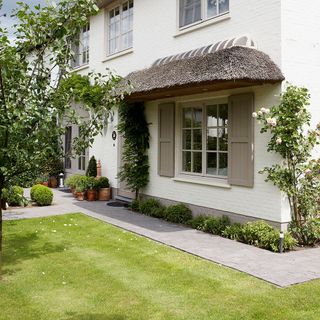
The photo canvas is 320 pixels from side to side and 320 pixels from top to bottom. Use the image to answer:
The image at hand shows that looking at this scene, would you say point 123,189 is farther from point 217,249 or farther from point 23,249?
point 217,249

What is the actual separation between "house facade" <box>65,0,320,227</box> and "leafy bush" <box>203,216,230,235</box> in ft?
0.66

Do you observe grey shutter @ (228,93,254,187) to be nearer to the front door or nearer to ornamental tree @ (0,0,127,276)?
ornamental tree @ (0,0,127,276)

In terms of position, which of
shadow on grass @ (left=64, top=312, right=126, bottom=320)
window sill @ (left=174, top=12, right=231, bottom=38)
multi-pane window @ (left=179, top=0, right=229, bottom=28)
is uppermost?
multi-pane window @ (left=179, top=0, right=229, bottom=28)

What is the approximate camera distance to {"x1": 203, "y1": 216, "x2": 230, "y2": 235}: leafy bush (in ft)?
28.7

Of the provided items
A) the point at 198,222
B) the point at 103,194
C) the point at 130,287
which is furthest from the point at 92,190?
the point at 130,287

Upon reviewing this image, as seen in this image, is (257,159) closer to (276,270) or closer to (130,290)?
(276,270)

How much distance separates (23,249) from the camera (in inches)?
297

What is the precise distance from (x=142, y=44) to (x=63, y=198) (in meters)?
5.83

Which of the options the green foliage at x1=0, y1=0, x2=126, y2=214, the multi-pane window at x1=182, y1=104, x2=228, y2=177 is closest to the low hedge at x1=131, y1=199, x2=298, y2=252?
the multi-pane window at x1=182, y1=104, x2=228, y2=177

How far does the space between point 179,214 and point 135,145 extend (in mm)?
2888

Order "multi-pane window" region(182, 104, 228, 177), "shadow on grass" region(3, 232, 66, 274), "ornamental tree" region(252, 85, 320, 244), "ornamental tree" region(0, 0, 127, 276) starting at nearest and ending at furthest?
1. "ornamental tree" region(0, 0, 127, 276)
2. "shadow on grass" region(3, 232, 66, 274)
3. "ornamental tree" region(252, 85, 320, 244)
4. "multi-pane window" region(182, 104, 228, 177)

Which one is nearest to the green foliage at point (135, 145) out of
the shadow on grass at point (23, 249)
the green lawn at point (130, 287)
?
the shadow on grass at point (23, 249)

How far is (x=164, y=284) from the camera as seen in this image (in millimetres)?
5664

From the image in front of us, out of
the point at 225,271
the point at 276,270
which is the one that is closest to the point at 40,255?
the point at 225,271
